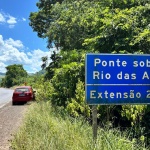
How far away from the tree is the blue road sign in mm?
97668

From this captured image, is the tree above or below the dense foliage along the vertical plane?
above

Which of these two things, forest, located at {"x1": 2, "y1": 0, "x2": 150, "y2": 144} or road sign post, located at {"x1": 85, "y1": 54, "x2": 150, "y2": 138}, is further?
forest, located at {"x1": 2, "y1": 0, "x2": 150, "y2": 144}

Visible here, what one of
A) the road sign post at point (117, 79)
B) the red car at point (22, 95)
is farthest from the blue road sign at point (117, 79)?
the red car at point (22, 95)

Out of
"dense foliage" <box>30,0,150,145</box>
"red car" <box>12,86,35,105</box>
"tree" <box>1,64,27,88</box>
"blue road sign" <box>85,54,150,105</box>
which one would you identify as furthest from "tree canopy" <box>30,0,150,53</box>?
"tree" <box>1,64,27,88</box>

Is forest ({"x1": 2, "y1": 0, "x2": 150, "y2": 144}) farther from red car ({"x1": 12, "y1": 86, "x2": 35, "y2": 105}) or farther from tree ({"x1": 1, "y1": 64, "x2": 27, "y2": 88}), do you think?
tree ({"x1": 1, "y1": 64, "x2": 27, "y2": 88})

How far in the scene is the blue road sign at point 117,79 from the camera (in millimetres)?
5266

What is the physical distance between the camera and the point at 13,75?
110 meters

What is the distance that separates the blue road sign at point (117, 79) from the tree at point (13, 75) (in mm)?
97668

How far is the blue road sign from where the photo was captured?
527cm

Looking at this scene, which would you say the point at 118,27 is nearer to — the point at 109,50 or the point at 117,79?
the point at 109,50

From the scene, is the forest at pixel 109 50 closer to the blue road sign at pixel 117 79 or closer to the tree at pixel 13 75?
the blue road sign at pixel 117 79

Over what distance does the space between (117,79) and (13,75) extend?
352 feet

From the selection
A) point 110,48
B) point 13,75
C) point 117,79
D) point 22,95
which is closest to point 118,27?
point 110,48

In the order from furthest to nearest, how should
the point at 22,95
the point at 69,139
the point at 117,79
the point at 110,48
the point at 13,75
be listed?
the point at 13,75 < the point at 22,95 < the point at 110,48 < the point at 69,139 < the point at 117,79
